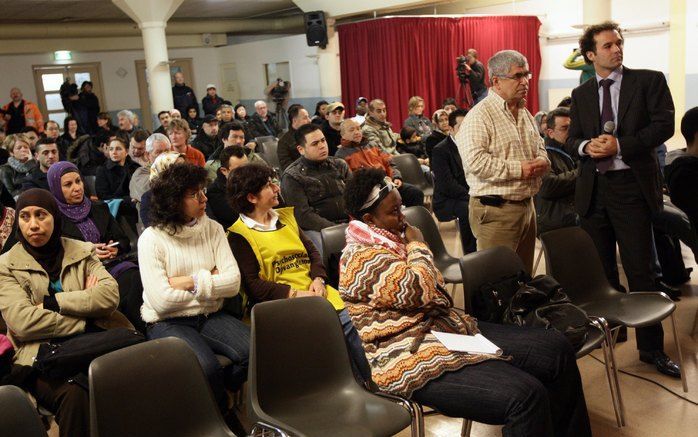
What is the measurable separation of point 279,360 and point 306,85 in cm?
1195

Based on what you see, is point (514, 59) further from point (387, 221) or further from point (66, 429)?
point (66, 429)

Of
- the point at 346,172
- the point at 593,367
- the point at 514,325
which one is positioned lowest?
the point at 593,367

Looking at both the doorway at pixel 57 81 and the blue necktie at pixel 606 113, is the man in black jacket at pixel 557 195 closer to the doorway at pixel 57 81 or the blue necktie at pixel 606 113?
the blue necktie at pixel 606 113

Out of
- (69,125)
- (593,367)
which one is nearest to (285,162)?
(593,367)

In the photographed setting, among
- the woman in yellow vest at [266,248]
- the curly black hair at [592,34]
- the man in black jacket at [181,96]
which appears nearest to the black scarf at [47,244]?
the woman in yellow vest at [266,248]

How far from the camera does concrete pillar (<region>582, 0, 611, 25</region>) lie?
29.6ft

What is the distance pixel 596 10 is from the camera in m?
9.04

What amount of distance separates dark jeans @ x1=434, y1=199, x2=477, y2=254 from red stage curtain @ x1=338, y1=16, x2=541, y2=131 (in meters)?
6.48

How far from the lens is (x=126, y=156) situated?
18.1 feet

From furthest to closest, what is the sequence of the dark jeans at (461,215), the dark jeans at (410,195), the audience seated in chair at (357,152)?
the dark jeans at (410,195) → the audience seated in chair at (357,152) → the dark jeans at (461,215)

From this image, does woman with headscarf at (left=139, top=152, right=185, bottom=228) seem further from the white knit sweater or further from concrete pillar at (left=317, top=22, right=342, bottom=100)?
concrete pillar at (left=317, top=22, right=342, bottom=100)

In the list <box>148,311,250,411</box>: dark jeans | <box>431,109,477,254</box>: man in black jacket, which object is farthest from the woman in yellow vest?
<box>431,109,477,254</box>: man in black jacket

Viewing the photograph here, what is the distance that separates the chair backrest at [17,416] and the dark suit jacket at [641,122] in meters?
2.67

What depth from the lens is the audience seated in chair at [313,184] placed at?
437cm
